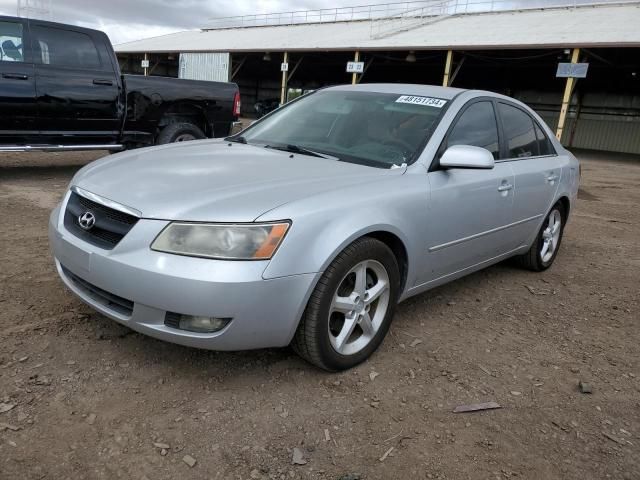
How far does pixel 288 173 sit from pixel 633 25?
20816 millimetres

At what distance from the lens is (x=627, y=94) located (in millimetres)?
26453

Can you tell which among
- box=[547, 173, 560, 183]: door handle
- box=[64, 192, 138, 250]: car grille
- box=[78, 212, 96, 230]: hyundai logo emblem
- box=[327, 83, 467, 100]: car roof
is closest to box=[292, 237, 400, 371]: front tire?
box=[64, 192, 138, 250]: car grille

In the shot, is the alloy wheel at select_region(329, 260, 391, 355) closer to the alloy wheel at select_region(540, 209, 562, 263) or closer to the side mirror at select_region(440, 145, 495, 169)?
the side mirror at select_region(440, 145, 495, 169)

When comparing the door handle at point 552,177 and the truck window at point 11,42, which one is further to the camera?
the truck window at point 11,42

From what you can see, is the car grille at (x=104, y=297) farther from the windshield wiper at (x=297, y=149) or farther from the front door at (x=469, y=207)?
the front door at (x=469, y=207)

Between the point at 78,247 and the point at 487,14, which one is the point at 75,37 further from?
the point at 487,14

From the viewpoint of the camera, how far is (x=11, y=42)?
21.0ft

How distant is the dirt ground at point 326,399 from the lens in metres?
2.16

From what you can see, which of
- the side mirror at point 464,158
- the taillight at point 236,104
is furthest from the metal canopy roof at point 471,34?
the side mirror at point 464,158

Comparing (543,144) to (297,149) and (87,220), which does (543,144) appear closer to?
(297,149)

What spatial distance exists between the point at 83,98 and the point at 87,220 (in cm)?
497

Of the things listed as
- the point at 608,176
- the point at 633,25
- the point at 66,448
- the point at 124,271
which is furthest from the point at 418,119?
the point at 633,25

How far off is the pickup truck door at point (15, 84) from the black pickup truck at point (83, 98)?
0.4 inches

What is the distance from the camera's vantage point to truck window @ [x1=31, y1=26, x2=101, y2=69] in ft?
21.6
